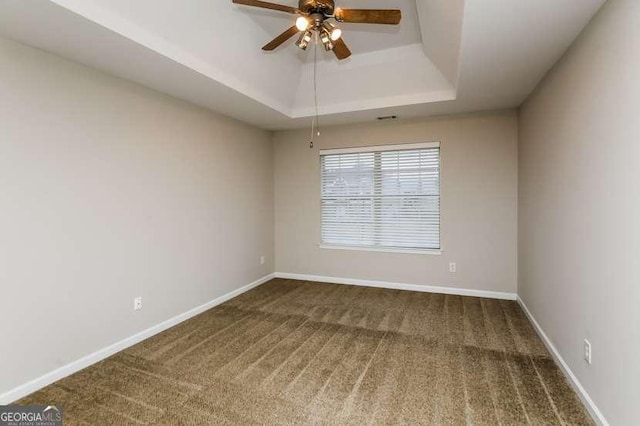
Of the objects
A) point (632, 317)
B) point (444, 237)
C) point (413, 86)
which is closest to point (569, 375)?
point (632, 317)

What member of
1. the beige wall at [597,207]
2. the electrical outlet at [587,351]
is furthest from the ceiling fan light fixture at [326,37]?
the electrical outlet at [587,351]

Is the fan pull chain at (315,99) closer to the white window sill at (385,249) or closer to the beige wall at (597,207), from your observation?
the white window sill at (385,249)

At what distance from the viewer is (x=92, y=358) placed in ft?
8.56

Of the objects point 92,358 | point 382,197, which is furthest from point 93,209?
point 382,197

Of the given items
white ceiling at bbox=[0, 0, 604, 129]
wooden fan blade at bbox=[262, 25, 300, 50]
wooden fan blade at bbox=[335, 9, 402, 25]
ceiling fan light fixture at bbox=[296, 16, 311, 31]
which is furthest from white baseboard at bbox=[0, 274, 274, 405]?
wooden fan blade at bbox=[335, 9, 402, 25]

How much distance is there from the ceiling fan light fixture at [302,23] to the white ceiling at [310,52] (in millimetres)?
888

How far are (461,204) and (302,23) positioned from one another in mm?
3177

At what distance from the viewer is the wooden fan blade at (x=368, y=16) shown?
204cm

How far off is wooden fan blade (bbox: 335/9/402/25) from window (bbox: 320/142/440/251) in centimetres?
254

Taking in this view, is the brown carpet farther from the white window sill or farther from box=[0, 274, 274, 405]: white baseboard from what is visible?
the white window sill

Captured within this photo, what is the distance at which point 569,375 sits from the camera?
2.27 meters

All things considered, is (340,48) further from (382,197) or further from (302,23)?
(382,197)

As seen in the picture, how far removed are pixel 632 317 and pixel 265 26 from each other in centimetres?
342

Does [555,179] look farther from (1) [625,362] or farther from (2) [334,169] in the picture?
(2) [334,169]
